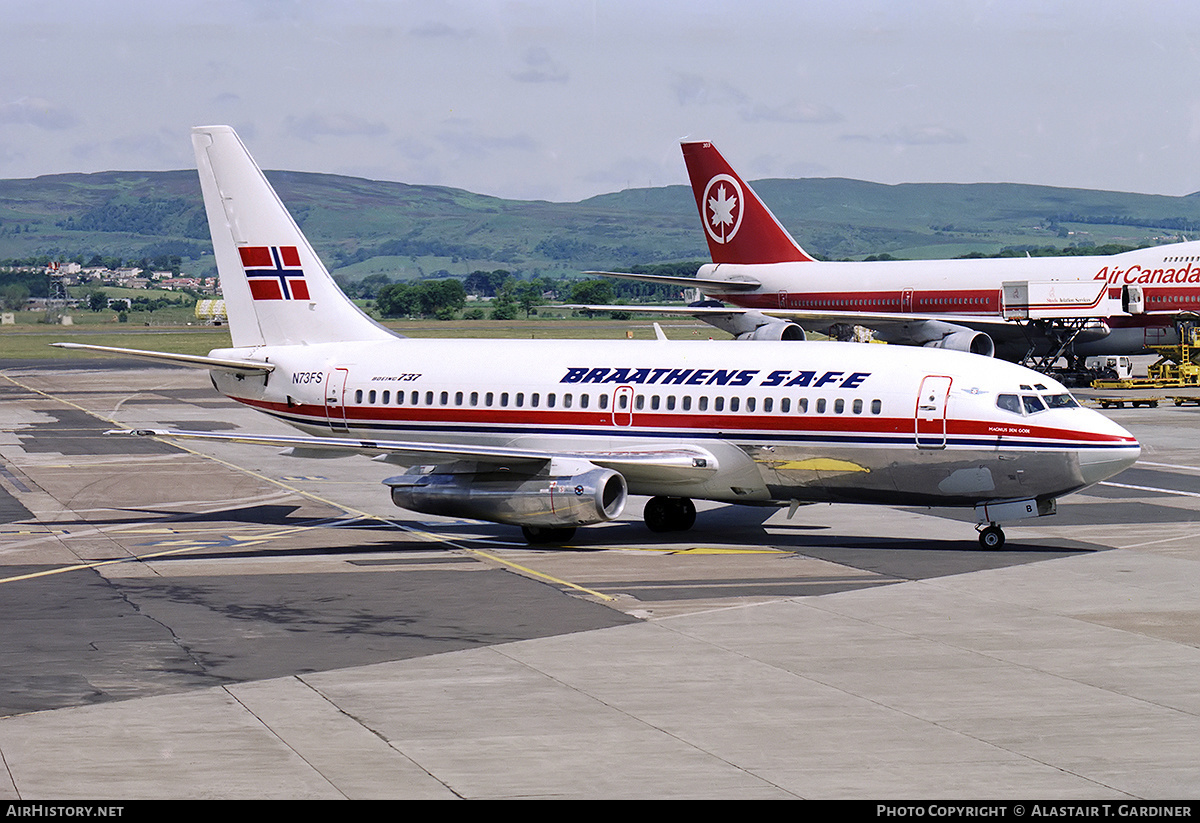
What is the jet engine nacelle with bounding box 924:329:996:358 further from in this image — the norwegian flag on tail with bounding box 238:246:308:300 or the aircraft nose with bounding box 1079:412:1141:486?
→ the aircraft nose with bounding box 1079:412:1141:486

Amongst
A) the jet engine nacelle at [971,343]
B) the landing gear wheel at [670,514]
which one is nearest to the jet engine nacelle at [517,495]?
the landing gear wheel at [670,514]

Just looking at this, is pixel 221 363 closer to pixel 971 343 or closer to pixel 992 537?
pixel 992 537

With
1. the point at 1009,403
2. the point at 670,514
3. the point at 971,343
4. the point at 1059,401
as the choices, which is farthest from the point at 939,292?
the point at 1009,403

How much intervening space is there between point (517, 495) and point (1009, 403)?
1023 cm

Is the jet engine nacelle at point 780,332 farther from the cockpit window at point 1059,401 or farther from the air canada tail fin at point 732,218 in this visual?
the cockpit window at point 1059,401

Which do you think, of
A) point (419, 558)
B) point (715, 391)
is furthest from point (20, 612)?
→ point (715, 391)

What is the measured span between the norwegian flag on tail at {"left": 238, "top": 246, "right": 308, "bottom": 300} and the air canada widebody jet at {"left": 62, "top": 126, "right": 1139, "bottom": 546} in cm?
104

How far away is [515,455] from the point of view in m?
30.9

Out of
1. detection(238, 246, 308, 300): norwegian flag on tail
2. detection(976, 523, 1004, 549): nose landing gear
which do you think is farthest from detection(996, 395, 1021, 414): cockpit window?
detection(238, 246, 308, 300): norwegian flag on tail

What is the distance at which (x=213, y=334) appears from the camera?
15938 cm

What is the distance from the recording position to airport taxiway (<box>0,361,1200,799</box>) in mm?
15578

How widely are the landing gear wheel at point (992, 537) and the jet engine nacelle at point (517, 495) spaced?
7491 mm
